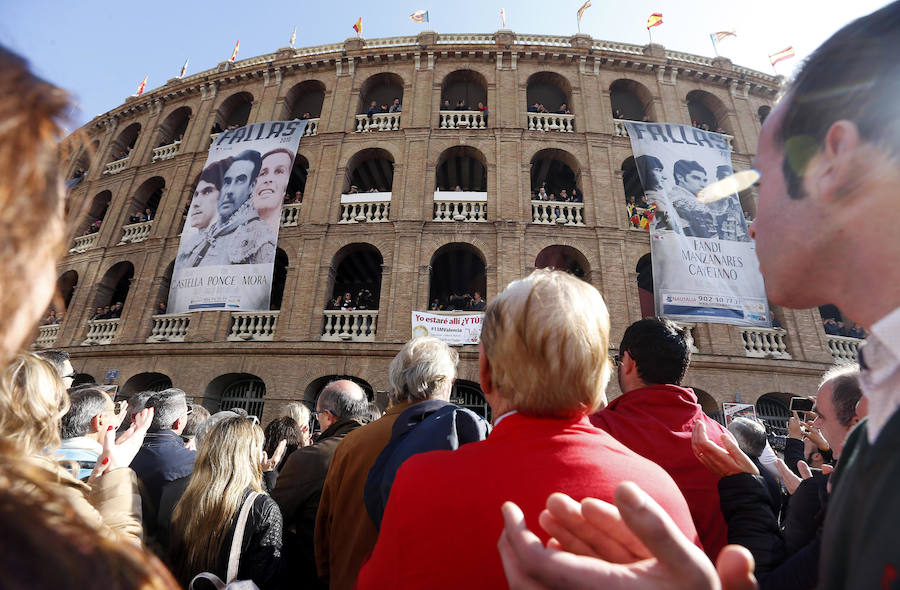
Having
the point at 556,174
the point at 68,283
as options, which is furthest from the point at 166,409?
the point at 68,283

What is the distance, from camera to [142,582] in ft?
1.97

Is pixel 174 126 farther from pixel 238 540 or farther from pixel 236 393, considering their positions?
pixel 238 540

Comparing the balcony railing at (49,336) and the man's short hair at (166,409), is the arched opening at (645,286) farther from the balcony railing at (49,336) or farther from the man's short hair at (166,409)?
the balcony railing at (49,336)

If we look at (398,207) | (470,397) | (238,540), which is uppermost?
(398,207)

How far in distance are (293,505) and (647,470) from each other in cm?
264

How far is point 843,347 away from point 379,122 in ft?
53.6

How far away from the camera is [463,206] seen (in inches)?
512

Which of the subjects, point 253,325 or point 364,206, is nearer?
point 253,325

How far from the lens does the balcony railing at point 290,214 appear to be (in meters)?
13.5

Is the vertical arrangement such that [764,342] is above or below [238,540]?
above

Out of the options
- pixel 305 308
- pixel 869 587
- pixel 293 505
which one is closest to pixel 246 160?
pixel 305 308

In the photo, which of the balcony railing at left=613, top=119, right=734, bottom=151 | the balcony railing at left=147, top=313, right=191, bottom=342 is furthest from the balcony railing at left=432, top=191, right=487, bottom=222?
the balcony railing at left=147, top=313, right=191, bottom=342

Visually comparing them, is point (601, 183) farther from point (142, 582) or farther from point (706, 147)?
point (142, 582)

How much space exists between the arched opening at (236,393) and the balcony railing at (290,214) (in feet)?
16.4
